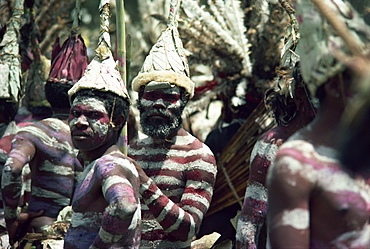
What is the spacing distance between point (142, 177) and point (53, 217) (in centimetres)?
200

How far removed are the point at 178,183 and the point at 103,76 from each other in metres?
0.91

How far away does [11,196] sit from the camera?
5043mm

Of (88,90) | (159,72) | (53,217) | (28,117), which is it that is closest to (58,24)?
(28,117)

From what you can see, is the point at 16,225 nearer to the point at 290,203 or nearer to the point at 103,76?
the point at 103,76

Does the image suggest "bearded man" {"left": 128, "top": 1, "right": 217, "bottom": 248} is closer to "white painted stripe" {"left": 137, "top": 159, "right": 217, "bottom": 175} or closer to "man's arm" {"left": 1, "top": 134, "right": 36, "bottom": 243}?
"white painted stripe" {"left": 137, "top": 159, "right": 217, "bottom": 175}

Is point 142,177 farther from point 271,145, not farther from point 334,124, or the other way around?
point 334,124

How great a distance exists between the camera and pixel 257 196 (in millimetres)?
3600

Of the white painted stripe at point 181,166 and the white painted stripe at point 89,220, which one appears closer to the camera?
the white painted stripe at point 89,220

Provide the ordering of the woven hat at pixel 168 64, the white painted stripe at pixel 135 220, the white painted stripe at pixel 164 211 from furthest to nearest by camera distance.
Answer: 1. the woven hat at pixel 168 64
2. the white painted stripe at pixel 164 211
3. the white painted stripe at pixel 135 220

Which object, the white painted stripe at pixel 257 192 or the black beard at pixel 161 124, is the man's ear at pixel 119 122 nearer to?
the black beard at pixel 161 124

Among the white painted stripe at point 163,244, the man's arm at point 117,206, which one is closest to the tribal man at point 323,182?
the man's arm at point 117,206

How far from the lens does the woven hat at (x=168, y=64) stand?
4.48 metres

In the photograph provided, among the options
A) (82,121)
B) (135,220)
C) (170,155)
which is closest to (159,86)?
(170,155)

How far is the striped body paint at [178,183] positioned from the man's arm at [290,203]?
1.66 metres
